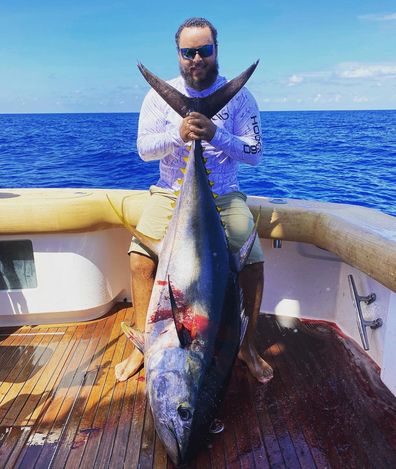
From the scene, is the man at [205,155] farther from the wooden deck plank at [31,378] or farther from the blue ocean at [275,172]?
the blue ocean at [275,172]

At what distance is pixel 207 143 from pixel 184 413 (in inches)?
55.8

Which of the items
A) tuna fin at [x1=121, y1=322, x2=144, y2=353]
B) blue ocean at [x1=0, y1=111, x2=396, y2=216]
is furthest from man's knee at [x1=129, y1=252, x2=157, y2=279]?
blue ocean at [x1=0, y1=111, x2=396, y2=216]

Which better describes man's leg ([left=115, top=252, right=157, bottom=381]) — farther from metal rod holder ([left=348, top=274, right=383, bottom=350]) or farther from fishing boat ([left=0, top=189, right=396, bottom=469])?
metal rod holder ([left=348, top=274, right=383, bottom=350])

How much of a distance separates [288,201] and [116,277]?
1351 millimetres

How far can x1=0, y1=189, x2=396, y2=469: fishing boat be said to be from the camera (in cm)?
182

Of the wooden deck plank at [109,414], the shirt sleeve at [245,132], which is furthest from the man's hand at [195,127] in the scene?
the wooden deck plank at [109,414]

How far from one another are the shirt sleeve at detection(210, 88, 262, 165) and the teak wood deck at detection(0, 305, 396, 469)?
1206mm

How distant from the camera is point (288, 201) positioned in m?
2.88

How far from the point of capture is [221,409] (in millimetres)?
2045

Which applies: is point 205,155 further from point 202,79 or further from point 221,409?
point 221,409

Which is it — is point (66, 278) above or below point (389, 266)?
below

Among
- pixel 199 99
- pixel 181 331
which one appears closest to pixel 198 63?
pixel 199 99

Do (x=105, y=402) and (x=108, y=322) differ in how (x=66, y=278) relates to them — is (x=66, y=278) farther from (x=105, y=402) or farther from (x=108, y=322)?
(x=105, y=402)

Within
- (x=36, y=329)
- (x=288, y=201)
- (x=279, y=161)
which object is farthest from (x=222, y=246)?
(x=279, y=161)
